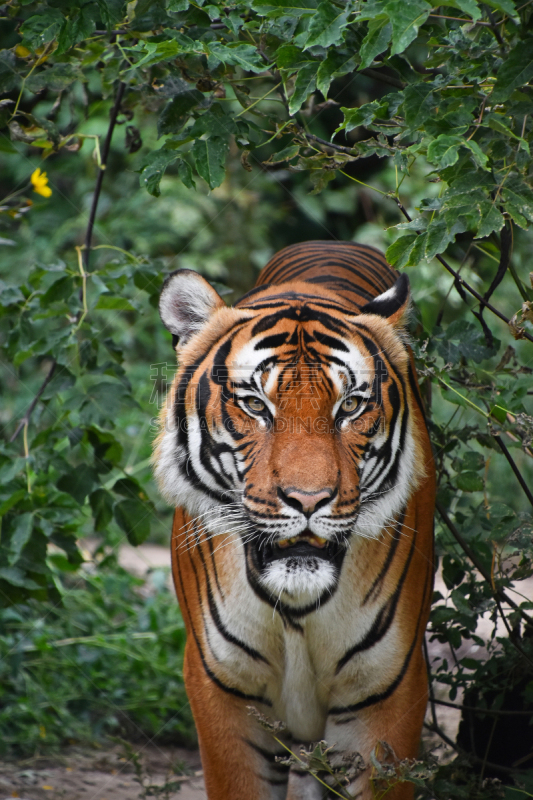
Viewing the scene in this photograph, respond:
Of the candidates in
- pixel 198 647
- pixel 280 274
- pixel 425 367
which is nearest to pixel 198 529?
pixel 198 647

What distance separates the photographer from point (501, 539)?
2381 mm

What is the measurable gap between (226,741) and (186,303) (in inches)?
48.5

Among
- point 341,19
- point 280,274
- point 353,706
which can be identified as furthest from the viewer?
point 280,274

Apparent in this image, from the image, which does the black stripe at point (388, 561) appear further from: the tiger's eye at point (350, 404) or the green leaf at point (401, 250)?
the green leaf at point (401, 250)

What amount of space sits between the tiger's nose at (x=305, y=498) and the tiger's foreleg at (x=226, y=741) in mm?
685

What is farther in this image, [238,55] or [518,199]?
[238,55]

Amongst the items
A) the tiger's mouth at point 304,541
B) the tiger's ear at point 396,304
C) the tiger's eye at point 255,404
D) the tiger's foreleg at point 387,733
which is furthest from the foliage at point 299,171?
the tiger's mouth at point 304,541

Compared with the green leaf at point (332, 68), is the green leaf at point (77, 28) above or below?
above

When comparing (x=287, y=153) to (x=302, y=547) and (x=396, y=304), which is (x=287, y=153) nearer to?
(x=396, y=304)

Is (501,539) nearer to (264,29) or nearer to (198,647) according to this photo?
(198,647)

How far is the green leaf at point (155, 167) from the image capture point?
7.68 ft

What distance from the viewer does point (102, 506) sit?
10.1 ft

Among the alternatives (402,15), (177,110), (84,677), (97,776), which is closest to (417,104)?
(402,15)

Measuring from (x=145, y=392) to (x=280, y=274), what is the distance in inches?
146
